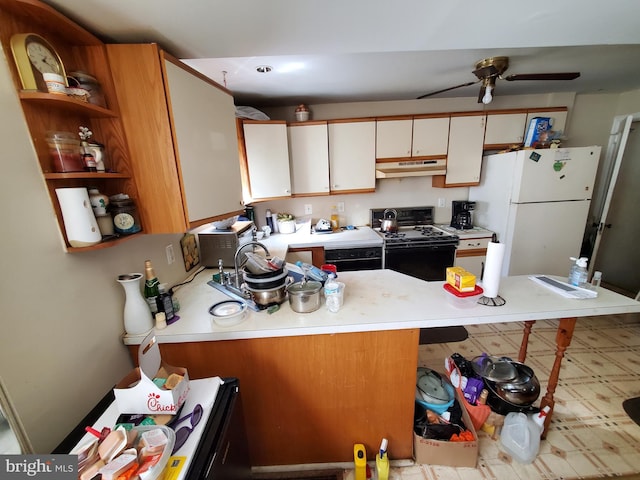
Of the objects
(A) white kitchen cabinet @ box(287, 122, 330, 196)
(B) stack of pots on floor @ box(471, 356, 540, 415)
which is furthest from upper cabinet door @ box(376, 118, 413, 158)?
(B) stack of pots on floor @ box(471, 356, 540, 415)

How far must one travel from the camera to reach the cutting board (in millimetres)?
1745

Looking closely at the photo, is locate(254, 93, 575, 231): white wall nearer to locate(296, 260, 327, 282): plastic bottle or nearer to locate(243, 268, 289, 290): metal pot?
locate(296, 260, 327, 282): plastic bottle

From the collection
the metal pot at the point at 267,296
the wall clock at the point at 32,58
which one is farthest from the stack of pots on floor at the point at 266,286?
the wall clock at the point at 32,58

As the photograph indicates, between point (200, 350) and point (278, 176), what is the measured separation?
191cm

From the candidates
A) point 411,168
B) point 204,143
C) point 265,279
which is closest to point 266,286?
point 265,279

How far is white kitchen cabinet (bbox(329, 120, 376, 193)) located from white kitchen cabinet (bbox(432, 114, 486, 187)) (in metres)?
0.88

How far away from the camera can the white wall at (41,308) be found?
701mm

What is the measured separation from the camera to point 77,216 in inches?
33.2

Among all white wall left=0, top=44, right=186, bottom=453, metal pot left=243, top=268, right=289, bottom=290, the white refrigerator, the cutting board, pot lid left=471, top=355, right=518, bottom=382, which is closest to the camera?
white wall left=0, top=44, right=186, bottom=453

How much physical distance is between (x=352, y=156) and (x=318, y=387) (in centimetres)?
231

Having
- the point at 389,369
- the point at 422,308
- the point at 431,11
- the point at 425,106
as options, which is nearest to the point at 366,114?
the point at 425,106

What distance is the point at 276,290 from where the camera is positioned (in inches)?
49.9

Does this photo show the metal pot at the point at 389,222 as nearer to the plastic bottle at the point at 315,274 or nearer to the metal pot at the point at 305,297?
the plastic bottle at the point at 315,274

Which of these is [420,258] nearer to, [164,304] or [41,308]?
[164,304]
